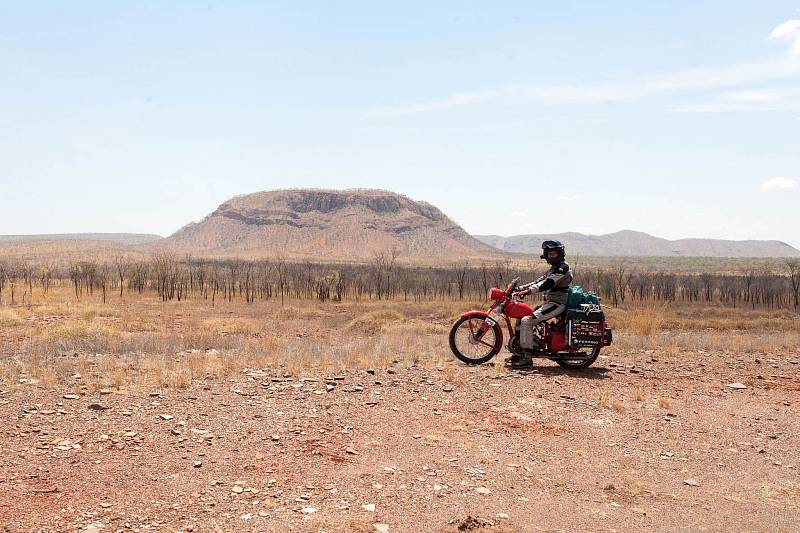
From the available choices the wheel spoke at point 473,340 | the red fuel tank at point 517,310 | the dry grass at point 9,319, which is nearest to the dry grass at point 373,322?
the dry grass at point 9,319

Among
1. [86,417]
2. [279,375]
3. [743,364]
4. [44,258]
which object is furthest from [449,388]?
[44,258]

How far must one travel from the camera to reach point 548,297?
10312mm

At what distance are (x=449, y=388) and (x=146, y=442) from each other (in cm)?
413

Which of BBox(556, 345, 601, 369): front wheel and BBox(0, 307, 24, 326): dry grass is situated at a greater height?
BBox(556, 345, 601, 369): front wheel

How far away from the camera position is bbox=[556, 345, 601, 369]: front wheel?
1015 cm

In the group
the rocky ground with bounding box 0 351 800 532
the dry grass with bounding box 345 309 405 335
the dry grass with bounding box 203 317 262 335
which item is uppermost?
the rocky ground with bounding box 0 351 800 532

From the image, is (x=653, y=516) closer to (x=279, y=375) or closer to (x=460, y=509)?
(x=460, y=509)

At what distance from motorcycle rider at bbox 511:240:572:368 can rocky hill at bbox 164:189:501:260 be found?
123919 millimetres

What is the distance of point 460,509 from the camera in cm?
472

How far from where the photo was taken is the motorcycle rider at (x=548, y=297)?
10.0 meters

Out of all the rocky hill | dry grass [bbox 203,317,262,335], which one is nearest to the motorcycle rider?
dry grass [bbox 203,317,262,335]

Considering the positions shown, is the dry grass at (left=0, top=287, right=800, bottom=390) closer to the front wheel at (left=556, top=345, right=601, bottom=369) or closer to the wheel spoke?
the wheel spoke

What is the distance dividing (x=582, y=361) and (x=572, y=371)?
428 mm

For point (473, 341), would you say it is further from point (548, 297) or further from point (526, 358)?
point (548, 297)
